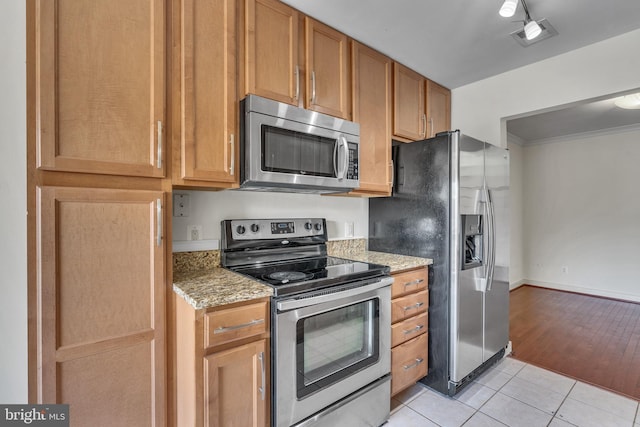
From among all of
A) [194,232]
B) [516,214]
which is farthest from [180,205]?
[516,214]

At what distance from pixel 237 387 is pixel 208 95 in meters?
1.32

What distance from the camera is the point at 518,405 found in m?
2.03

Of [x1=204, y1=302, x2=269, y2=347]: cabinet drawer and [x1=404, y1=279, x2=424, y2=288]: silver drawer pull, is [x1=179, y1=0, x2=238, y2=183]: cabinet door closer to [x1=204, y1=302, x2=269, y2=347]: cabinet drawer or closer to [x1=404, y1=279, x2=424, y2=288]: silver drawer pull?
[x1=204, y1=302, x2=269, y2=347]: cabinet drawer

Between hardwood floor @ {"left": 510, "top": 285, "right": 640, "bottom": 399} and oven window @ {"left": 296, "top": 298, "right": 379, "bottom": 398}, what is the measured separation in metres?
1.76

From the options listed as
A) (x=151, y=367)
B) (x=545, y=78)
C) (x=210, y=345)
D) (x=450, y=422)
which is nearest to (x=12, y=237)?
(x=151, y=367)

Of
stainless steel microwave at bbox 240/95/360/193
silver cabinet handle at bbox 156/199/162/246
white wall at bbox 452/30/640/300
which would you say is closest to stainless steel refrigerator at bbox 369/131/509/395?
white wall at bbox 452/30/640/300

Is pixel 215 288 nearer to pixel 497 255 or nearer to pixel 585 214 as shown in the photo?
pixel 497 255

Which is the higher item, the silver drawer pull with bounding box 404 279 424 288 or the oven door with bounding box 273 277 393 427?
the silver drawer pull with bounding box 404 279 424 288

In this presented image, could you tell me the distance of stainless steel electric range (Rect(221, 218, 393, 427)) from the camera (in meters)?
1.41

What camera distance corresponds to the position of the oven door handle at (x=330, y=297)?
54.6 inches

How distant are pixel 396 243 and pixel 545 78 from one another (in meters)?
1.72

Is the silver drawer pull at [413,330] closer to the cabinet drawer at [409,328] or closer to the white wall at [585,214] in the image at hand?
the cabinet drawer at [409,328]

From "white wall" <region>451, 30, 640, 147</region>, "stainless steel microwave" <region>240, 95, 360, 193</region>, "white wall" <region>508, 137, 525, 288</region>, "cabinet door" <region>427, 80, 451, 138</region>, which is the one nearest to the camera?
"stainless steel microwave" <region>240, 95, 360, 193</region>

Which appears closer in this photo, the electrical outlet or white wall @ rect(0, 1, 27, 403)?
white wall @ rect(0, 1, 27, 403)
